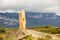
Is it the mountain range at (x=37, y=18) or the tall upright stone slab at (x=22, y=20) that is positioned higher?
the tall upright stone slab at (x=22, y=20)

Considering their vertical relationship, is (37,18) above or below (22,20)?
below

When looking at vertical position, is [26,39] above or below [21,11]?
below

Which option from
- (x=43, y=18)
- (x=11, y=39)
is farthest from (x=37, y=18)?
(x=11, y=39)

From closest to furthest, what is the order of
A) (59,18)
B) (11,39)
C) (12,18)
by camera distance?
(11,39), (59,18), (12,18)

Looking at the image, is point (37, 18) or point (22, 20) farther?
point (37, 18)

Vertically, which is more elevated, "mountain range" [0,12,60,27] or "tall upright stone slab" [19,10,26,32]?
"tall upright stone slab" [19,10,26,32]

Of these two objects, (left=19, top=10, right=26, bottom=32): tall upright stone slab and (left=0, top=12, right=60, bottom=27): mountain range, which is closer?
(left=19, top=10, right=26, bottom=32): tall upright stone slab

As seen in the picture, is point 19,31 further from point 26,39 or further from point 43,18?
point 43,18

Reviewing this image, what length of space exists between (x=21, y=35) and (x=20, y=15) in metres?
0.90

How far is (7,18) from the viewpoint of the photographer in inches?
1122

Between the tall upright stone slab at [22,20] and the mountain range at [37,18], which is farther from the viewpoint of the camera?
the mountain range at [37,18]

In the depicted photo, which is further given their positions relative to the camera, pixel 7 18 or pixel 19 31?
pixel 7 18

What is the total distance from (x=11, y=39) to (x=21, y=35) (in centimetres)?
129

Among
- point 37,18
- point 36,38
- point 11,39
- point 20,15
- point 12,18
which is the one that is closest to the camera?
point 11,39
